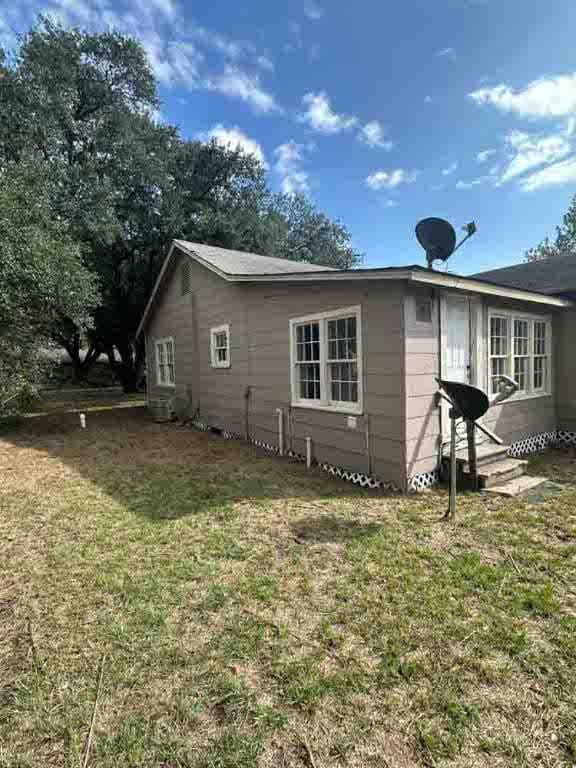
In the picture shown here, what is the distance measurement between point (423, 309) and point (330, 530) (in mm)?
2982

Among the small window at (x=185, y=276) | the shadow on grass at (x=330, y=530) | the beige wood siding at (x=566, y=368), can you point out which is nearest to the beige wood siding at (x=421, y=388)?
the shadow on grass at (x=330, y=530)

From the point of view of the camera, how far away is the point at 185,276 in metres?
10.7

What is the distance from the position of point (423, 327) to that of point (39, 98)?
591 inches

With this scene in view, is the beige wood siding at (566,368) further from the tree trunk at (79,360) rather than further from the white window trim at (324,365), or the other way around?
the tree trunk at (79,360)

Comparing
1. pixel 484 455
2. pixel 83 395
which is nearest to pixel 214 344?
pixel 484 455

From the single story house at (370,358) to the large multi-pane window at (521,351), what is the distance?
2cm

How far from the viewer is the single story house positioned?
497 cm

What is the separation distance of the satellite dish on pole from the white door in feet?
6.15

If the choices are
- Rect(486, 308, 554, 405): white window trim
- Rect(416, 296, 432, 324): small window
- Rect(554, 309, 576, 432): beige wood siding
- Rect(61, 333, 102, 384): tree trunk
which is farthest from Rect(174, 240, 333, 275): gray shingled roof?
Rect(61, 333, 102, 384): tree trunk

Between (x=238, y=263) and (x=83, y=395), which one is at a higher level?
(x=238, y=263)

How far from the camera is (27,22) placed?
13766 millimetres

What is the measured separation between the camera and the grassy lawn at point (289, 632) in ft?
5.70

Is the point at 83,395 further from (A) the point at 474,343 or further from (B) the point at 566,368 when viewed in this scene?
(B) the point at 566,368

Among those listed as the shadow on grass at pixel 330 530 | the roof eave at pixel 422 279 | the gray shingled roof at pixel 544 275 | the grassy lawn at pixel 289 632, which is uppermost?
the gray shingled roof at pixel 544 275
